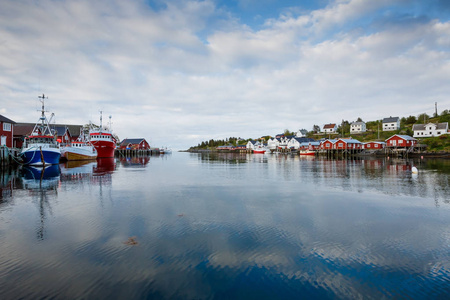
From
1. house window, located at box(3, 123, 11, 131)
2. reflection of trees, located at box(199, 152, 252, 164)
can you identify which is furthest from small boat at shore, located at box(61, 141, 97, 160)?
reflection of trees, located at box(199, 152, 252, 164)

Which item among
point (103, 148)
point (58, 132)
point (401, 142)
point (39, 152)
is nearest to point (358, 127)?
point (401, 142)

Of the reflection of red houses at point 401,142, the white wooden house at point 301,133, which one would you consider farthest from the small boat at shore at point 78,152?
the white wooden house at point 301,133

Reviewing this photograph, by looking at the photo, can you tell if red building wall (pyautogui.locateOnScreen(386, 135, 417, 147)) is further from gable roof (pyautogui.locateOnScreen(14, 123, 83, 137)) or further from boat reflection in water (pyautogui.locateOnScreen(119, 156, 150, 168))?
gable roof (pyautogui.locateOnScreen(14, 123, 83, 137))

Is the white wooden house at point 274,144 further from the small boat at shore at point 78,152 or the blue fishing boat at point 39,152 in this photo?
the blue fishing boat at point 39,152

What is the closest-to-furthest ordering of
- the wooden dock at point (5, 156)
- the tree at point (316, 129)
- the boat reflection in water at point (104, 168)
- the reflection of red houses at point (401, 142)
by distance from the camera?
1. the boat reflection in water at point (104, 168)
2. the wooden dock at point (5, 156)
3. the reflection of red houses at point (401, 142)
4. the tree at point (316, 129)

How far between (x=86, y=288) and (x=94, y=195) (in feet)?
41.6

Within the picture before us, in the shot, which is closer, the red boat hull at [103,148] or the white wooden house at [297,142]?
the red boat hull at [103,148]

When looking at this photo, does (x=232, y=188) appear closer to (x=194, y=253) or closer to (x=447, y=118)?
(x=194, y=253)

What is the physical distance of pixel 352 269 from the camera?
7.25 metres

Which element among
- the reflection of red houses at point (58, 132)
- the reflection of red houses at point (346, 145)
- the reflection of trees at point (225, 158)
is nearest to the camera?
the reflection of red houses at point (58, 132)

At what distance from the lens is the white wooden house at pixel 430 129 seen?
8402 centimetres

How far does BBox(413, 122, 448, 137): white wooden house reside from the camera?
8402 centimetres

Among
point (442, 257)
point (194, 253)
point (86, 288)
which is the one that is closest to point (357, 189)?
point (442, 257)

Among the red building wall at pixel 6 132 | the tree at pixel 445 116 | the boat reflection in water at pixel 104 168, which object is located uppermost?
the tree at pixel 445 116
